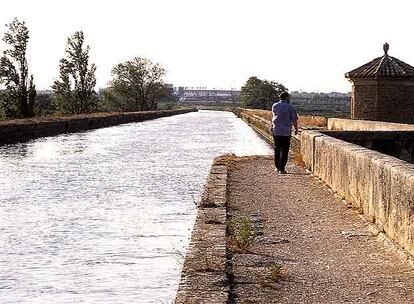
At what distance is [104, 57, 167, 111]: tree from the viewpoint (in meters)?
102

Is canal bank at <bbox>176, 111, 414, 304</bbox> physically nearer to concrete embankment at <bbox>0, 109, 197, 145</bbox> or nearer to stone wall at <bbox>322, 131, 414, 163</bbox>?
stone wall at <bbox>322, 131, 414, 163</bbox>

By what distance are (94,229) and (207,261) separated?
322cm

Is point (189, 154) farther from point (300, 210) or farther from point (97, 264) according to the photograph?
point (97, 264)

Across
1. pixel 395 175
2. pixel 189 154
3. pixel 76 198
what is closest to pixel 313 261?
pixel 395 175

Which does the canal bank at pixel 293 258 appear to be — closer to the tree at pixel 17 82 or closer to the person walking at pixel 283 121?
the person walking at pixel 283 121

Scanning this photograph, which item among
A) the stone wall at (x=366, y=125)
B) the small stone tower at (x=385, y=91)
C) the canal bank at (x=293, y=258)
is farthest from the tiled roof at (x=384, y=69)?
the canal bank at (x=293, y=258)

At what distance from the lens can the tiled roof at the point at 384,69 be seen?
2800 centimetres

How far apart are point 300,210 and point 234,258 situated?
326 cm

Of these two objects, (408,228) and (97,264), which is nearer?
(408,228)

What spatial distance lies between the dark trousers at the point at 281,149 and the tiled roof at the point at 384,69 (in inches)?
529

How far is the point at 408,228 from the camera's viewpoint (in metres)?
6.85

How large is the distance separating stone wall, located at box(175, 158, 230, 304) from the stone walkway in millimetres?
122

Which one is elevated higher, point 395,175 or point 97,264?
point 395,175

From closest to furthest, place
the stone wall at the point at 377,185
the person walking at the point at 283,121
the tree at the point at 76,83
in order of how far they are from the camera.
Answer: the stone wall at the point at 377,185 → the person walking at the point at 283,121 → the tree at the point at 76,83
